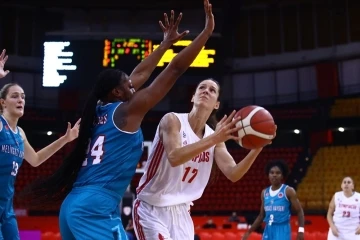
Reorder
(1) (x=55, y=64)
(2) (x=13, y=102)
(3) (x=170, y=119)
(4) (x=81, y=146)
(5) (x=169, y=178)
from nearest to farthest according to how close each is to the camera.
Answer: (4) (x=81, y=146) < (3) (x=170, y=119) < (5) (x=169, y=178) < (2) (x=13, y=102) < (1) (x=55, y=64)

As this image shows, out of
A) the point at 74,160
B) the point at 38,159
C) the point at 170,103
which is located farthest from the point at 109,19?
the point at 74,160

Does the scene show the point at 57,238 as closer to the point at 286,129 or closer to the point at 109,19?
the point at 286,129

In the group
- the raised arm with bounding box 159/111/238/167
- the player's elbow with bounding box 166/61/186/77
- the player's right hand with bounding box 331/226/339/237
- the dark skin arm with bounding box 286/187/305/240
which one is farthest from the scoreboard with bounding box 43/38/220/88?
the player's elbow with bounding box 166/61/186/77

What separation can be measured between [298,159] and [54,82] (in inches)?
370

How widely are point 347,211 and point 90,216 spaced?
7735 mm

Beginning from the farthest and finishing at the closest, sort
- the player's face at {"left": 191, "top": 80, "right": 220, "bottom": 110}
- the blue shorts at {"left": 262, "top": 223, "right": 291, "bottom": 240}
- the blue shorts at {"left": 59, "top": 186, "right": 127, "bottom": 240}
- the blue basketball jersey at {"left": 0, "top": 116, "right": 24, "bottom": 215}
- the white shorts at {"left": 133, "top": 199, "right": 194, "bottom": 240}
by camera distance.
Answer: the blue shorts at {"left": 262, "top": 223, "right": 291, "bottom": 240} → the blue basketball jersey at {"left": 0, "top": 116, "right": 24, "bottom": 215} → the player's face at {"left": 191, "top": 80, "right": 220, "bottom": 110} → the white shorts at {"left": 133, "top": 199, "right": 194, "bottom": 240} → the blue shorts at {"left": 59, "top": 186, "right": 127, "bottom": 240}

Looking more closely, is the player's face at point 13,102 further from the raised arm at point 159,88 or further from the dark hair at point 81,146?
the raised arm at point 159,88

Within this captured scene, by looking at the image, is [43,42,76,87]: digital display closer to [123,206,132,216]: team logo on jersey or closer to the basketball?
[123,206,132,216]: team logo on jersey

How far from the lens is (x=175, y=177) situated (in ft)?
13.7

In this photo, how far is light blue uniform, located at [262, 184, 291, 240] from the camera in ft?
25.3

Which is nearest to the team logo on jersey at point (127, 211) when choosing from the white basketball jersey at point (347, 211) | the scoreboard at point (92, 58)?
the scoreboard at point (92, 58)

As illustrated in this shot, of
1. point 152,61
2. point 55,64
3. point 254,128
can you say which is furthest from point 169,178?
point 55,64

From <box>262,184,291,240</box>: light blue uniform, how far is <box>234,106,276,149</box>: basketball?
4112mm

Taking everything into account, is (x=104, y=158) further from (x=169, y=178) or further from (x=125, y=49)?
(x=125, y=49)
